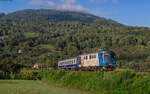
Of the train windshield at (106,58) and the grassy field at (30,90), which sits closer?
the grassy field at (30,90)

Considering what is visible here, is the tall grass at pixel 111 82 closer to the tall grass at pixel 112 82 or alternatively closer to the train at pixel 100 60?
the tall grass at pixel 112 82

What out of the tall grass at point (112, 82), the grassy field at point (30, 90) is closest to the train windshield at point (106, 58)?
the tall grass at point (112, 82)

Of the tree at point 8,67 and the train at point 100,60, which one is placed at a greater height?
the train at point 100,60

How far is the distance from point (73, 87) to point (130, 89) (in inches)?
355

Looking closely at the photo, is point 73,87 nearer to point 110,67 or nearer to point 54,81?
point 54,81

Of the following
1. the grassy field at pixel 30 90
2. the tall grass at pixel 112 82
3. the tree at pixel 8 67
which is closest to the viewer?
the tall grass at pixel 112 82

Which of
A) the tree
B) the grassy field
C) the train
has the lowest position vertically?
the tree

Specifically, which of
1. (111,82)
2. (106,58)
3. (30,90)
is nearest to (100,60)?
(106,58)

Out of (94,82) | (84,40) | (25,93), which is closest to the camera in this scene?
(25,93)

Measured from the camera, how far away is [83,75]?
25500 mm

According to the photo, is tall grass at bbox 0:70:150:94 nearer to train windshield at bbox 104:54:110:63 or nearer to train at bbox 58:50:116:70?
train at bbox 58:50:116:70

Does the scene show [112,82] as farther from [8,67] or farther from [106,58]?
[8,67]

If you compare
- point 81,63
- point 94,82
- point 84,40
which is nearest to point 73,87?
point 94,82

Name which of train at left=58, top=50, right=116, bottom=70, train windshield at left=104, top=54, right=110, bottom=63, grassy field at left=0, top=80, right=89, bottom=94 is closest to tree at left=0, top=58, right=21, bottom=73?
train at left=58, top=50, right=116, bottom=70
